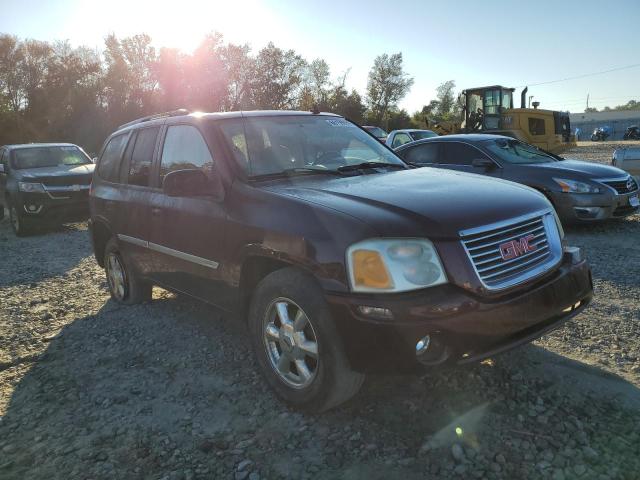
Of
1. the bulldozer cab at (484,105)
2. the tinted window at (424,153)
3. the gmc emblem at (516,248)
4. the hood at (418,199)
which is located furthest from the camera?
the bulldozer cab at (484,105)

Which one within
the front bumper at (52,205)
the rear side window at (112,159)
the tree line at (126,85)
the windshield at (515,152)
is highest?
the tree line at (126,85)

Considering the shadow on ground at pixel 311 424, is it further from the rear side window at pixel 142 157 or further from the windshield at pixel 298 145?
the rear side window at pixel 142 157

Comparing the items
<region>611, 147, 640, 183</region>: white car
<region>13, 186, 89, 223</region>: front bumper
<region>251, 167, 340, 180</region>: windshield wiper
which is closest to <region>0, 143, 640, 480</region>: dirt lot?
<region>251, 167, 340, 180</region>: windshield wiper

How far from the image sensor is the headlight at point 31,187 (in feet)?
32.4

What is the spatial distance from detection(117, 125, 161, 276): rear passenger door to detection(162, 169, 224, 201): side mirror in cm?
85

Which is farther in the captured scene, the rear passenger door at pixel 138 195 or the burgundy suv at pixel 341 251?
the rear passenger door at pixel 138 195

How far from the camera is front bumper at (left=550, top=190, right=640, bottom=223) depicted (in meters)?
7.38

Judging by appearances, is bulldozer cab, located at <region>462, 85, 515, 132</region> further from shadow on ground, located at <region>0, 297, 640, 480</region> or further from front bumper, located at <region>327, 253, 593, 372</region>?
front bumper, located at <region>327, 253, 593, 372</region>

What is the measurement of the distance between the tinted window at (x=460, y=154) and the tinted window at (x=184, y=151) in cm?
543

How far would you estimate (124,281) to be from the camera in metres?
5.21

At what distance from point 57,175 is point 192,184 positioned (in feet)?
26.4

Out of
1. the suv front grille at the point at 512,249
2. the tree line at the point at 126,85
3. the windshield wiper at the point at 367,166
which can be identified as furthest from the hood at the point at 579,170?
the tree line at the point at 126,85

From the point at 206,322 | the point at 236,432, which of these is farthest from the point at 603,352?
the point at 206,322

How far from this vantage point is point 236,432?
9.50 feet
